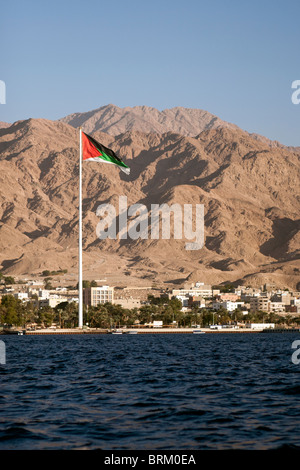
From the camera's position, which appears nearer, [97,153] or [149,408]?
[149,408]

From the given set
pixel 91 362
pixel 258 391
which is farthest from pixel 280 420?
pixel 91 362

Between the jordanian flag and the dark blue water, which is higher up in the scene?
the jordanian flag

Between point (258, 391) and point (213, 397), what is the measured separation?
4551mm

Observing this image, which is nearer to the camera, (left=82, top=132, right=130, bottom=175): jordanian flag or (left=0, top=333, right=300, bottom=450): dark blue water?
(left=0, top=333, right=300, bottom=450): dark blue water

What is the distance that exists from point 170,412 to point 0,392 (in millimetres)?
13237

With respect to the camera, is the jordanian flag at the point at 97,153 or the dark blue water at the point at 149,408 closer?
the dark blue water at the point at 149,408

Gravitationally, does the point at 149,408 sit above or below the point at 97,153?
below

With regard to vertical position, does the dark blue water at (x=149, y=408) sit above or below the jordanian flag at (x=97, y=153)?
below

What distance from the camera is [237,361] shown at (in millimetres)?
81062

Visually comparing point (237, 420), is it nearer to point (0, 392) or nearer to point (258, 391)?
point (258, 391)
